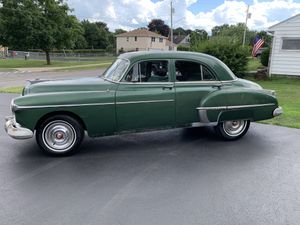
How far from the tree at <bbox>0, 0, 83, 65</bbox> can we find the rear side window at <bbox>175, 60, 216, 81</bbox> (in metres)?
A: 29.6

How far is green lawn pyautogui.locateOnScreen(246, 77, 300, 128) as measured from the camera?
778cm

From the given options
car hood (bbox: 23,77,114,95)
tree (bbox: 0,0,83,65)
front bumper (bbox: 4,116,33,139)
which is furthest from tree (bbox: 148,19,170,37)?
front bumper (bbox: 4,116,33,139)

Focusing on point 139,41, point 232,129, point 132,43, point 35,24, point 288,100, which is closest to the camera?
point 232,129

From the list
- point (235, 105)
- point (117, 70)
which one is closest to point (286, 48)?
point (235, 105)

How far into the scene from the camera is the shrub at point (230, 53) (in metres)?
15.7

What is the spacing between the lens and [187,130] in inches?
282

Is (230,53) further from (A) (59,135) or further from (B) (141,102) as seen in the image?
(A) (59,135)

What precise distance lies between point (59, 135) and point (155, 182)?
198 centimetres

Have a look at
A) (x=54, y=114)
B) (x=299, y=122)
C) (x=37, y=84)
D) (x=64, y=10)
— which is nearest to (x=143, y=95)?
(x=54, y=114)

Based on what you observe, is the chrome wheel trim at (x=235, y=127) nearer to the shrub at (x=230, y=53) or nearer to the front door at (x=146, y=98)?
the front door at (x=146, y=98)

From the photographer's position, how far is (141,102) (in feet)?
18.4

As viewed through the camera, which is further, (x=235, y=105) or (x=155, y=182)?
(x=235, y=105)

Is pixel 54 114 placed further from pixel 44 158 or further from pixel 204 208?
pixel 204 208

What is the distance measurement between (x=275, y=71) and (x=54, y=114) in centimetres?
1438
